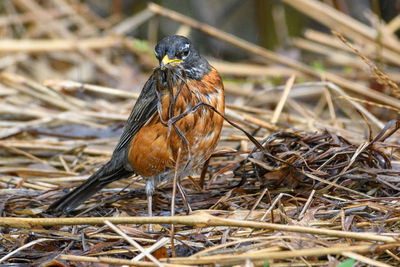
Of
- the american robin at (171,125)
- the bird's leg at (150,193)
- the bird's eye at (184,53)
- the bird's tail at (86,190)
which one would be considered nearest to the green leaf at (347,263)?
the american robin at (171,125)

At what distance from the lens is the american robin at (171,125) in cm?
325

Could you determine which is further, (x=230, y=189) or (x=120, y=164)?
(x=120, y=164)

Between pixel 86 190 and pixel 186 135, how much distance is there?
2.94ft

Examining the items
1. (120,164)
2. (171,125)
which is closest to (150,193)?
(120,164)

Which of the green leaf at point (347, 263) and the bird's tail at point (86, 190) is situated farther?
the bird's tail at point (86, 190)

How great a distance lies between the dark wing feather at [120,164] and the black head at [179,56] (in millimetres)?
209

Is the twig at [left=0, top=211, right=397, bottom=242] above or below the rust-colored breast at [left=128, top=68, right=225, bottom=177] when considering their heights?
below

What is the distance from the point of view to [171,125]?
10.4 ft

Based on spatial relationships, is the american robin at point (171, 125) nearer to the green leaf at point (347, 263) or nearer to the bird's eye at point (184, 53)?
the bird's eye at point (184, 53)

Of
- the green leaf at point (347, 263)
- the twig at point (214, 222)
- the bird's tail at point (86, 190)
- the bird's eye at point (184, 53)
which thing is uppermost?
the bird's eye at point (184, 53)

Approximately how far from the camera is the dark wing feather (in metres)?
3.44

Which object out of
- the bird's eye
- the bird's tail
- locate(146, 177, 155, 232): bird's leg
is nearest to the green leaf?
locate(146, 177, 155, 232): bird's leg

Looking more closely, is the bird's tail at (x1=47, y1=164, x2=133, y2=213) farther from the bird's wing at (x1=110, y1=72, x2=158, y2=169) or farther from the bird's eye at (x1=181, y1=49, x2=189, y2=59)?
the bird's eye at (x1=181, y1=49, x2=189, y2=59)

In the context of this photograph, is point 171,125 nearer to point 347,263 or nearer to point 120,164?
point 120,164
